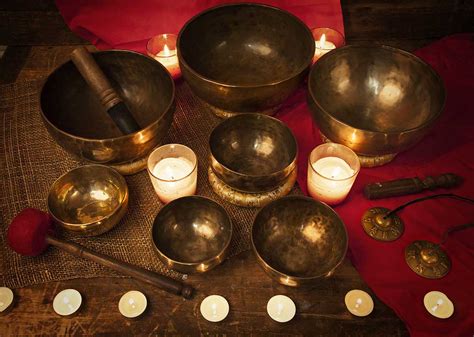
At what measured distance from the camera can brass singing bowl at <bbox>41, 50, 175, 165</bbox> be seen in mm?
1124

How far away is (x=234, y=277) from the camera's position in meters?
1.03

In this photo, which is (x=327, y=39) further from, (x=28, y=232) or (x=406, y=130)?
(x=28, y=232)

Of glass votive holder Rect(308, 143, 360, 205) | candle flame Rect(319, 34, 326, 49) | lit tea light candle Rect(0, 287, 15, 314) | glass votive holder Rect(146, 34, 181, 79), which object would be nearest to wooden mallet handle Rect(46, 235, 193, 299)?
lit tea light candle Rect(0, 287, 15, 314)

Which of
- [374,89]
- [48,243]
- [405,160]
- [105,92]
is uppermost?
[105,92]

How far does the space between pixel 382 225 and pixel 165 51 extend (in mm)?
866

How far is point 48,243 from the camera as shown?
3.38 ft

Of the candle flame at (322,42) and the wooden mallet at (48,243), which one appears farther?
the candle flame at (322,42)

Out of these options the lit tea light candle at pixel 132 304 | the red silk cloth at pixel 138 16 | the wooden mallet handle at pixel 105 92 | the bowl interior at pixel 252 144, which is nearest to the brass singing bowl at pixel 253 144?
the bowl interior at pixel 252 144

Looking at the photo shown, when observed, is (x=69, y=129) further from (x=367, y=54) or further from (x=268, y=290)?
(x=367, y=54)

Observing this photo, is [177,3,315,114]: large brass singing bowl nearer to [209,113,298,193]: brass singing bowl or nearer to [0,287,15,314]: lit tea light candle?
[209,113,298,193]: brass singing bowl

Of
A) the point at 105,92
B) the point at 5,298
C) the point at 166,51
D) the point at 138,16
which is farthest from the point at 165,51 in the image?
the point at 5,298

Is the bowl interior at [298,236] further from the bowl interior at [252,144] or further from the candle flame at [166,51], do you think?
the candle flame at [166,51]

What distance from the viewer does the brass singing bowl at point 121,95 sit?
3.69ft

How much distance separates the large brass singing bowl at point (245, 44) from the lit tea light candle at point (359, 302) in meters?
0.57
